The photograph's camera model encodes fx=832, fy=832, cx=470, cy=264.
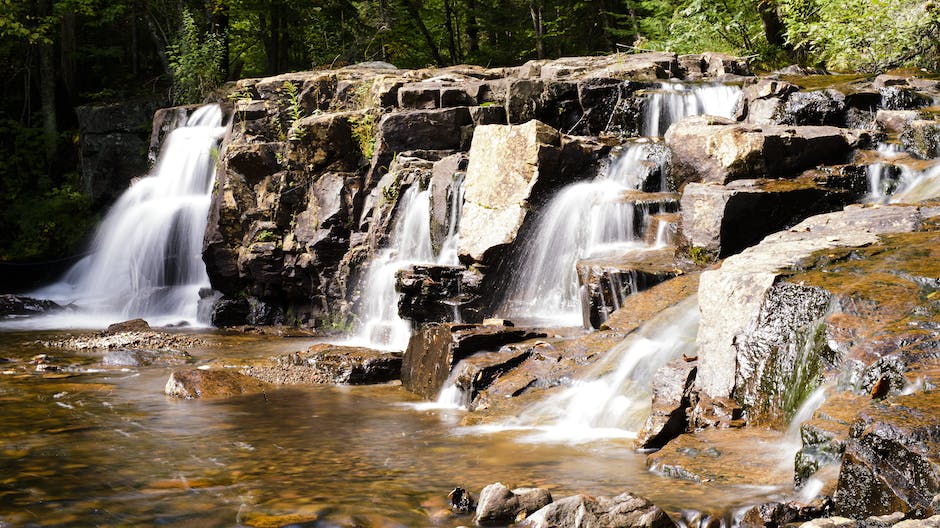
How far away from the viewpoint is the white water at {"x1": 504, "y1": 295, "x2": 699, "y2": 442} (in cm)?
662

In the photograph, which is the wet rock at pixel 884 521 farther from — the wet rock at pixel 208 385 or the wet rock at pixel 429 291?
the wet rock at pixel 429 291

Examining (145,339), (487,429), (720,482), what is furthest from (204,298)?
(720,482)

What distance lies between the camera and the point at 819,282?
600 centimetres

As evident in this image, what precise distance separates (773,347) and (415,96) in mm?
9757

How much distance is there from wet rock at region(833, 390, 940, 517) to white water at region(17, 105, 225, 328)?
44.9ft

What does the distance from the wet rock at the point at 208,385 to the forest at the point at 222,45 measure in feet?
39.4

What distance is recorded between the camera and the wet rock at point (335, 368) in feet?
31.1

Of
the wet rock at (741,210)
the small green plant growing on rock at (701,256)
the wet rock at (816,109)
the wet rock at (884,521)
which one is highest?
the wet rock at (816,109)

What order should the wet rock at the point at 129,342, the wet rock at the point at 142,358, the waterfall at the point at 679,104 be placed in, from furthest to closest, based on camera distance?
the waterfall at the point at 679,104 < the wet rock at the point at 129,342 < the wet rock at the point at 142,358

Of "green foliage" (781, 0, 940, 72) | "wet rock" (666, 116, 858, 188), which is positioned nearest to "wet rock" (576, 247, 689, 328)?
"wet rock" (666, 116, 858, 188)

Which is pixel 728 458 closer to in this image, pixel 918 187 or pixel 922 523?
pixel 922 523

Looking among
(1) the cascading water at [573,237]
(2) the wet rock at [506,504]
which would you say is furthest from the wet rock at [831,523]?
(1) the cascading water at [573,237]

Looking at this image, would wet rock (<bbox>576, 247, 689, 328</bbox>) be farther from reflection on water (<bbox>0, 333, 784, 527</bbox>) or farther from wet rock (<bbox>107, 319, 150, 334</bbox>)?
wet rock (<bbox>107, 319, 150, 334</bbox>)

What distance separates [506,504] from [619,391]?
271 cm
